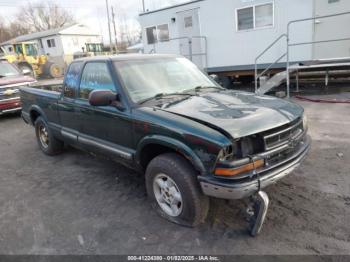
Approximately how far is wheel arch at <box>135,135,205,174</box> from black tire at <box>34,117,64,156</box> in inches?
105

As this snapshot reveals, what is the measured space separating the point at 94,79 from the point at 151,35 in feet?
30.4

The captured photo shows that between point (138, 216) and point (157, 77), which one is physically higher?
point (157, 77)

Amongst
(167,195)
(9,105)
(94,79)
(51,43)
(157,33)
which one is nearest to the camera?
(167,195)

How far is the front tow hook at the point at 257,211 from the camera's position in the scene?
2811 millimetres

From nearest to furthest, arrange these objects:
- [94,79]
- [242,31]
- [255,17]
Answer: [94,79], [255,17], [242,31]

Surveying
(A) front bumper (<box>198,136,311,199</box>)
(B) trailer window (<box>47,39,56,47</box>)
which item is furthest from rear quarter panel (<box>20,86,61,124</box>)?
(B) trailer window (<box>47,39,56,47</box>)

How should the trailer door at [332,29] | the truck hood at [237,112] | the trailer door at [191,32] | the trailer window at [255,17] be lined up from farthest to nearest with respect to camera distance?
the trailer door at [191,32] < the trailer window at [255,17] < the trailer door at [332,29] < the truck hood at [237,112]

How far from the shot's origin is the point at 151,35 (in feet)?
42.1

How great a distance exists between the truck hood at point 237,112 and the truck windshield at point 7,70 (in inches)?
355

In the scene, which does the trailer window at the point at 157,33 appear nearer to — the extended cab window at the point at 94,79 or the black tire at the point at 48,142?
the black tire at the point at 48,142

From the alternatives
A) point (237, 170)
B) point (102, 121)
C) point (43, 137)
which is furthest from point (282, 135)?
point (43, 137)

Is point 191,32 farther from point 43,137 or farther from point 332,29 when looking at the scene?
point 43,137

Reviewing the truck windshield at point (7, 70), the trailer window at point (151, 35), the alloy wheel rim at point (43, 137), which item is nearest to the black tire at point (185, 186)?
the alloy wheel rim at point (43, 137)

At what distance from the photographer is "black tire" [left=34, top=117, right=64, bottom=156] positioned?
5535 mm
